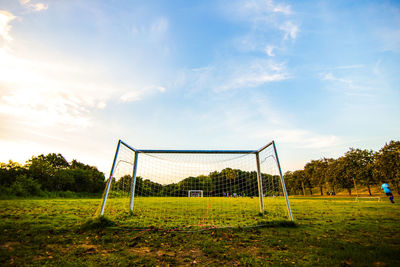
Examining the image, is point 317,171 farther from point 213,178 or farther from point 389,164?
point 213,178

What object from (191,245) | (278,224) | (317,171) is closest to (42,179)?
(191,245)

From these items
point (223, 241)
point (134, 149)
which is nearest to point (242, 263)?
point (223, 241)

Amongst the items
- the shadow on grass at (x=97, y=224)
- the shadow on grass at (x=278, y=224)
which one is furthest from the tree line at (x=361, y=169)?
the shadow on grass at (x=97, y=224)

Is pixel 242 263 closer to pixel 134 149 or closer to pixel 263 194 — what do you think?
pixel 263 194

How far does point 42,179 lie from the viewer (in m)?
33.6

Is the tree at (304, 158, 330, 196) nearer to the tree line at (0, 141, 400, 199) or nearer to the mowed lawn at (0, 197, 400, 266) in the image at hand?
the tree line at (0, 141, 400, 199)

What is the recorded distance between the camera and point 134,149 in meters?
8.62

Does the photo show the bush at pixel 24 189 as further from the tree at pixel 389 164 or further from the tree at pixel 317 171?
the tree at pixel 317 171

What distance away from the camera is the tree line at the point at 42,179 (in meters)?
22.9

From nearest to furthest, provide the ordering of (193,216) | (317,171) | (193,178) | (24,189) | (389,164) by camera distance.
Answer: (193,216) → (193,178) → (24,189) → (389,164) → (317,171)

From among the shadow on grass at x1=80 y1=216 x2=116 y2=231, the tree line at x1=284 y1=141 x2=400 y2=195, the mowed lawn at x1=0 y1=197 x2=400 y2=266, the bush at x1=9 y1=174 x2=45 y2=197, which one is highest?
the tree line at x1=284 y1=141 x2=400 y2=195

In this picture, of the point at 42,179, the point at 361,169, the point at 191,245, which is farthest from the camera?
the point at 361,169

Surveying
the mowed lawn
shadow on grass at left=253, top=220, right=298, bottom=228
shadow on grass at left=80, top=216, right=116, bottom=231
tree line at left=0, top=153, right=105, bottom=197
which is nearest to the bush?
tree line at left=0, top=153, right=105, bottom=197

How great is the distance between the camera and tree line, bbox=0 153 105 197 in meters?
22.9
